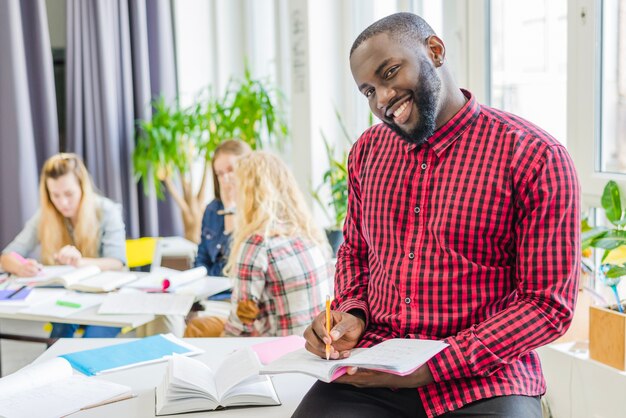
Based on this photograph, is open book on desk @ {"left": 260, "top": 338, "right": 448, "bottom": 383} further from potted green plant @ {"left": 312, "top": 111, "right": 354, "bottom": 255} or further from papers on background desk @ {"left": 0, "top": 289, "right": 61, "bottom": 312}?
potted green plant @ {"left": 312, "top": 111, "right": 354, "bottom": 255}

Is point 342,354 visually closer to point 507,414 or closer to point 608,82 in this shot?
point 507,414

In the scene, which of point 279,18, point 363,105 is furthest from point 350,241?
point 279,18

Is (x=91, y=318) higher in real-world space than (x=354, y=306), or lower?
lower

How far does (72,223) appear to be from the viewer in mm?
3727

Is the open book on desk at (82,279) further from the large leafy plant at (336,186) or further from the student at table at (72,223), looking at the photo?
the large leafy plant at (336,186)

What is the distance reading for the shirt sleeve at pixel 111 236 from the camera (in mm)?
3695

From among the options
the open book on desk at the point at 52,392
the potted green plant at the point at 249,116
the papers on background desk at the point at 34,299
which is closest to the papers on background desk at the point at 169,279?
the papers on background desk at the point at 34,299

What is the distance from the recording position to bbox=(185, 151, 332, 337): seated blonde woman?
2.63 meters

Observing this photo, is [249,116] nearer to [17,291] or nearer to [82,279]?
[82,279]

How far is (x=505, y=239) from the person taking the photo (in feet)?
5.23

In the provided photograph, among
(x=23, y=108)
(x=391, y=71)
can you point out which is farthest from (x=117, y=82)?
(x=391, y=71)

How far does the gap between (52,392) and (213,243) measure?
2.00 m

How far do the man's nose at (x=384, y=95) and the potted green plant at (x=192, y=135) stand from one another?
10.9 ft

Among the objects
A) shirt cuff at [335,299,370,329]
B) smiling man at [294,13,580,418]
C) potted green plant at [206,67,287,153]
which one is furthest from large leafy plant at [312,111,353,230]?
smiling man at [294,13,580,418]
